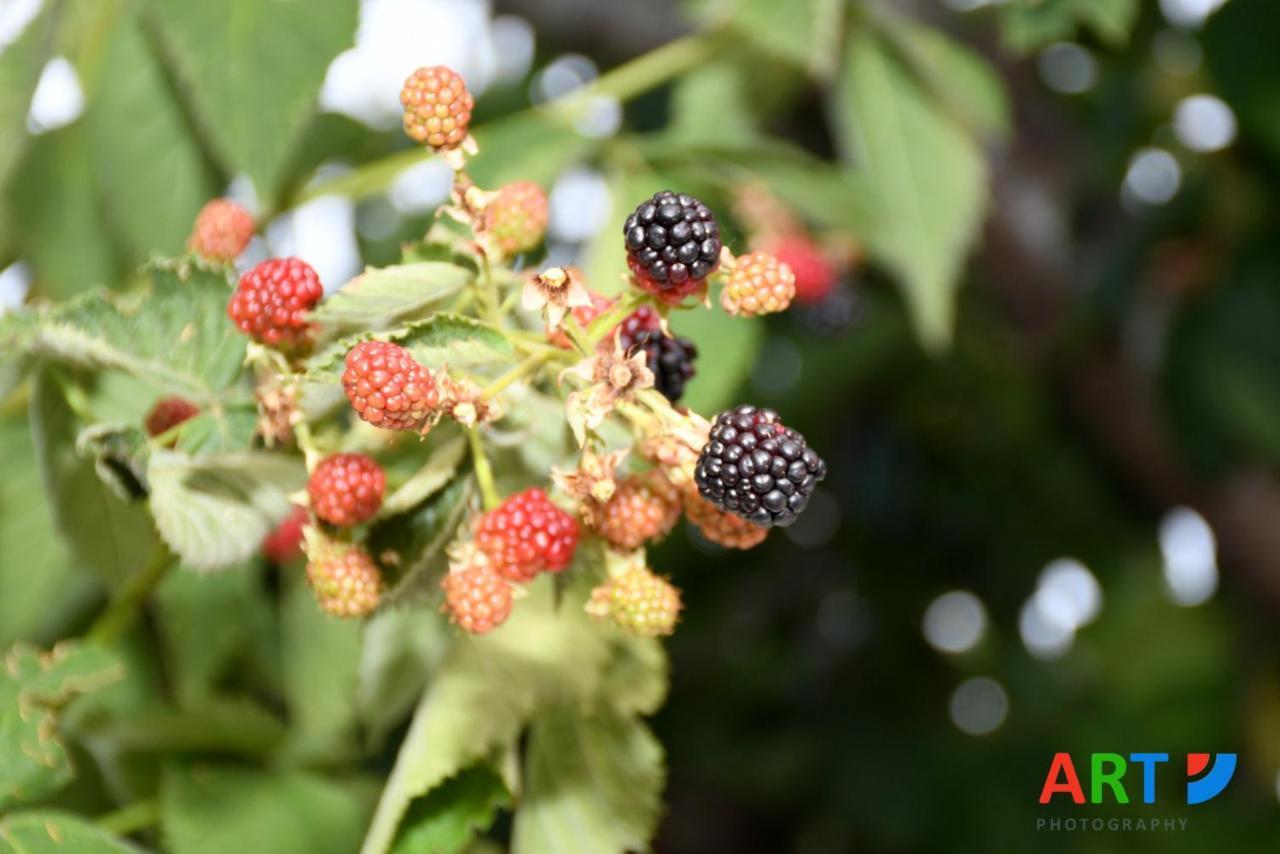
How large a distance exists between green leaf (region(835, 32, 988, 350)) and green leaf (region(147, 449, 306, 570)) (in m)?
0.54

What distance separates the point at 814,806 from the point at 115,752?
1.37 metres

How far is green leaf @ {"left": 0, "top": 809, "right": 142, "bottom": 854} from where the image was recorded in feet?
1.92

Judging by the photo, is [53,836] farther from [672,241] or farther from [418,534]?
[672,241]

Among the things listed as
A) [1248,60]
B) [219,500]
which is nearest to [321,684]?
[219,500]

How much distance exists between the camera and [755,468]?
0.43 meters

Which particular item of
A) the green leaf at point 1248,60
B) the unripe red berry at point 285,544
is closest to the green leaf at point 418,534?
the unripe red berry at point 285,544

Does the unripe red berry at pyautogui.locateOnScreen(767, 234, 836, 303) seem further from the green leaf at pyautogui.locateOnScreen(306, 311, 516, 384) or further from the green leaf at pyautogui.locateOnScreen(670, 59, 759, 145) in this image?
the green leaf at pyautogui.locateOnScreen(306, 311, 516, 384)

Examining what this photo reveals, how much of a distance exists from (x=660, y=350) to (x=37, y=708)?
0.36 metres

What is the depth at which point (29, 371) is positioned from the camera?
63 cm

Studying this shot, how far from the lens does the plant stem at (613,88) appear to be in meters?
0.88

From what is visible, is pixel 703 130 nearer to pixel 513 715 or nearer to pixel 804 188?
pixel 804 188

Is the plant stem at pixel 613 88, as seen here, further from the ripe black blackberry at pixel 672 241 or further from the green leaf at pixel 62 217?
the ripe black blackberry at pixel 672 241

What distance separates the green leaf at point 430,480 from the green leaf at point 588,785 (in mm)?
185

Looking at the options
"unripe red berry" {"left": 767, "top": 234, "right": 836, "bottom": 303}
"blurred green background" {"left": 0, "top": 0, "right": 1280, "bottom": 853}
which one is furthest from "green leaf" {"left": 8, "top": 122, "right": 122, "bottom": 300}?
"unripe red berry" {"left": 767, "top": 234, "right": 836, "bottom": 303}
